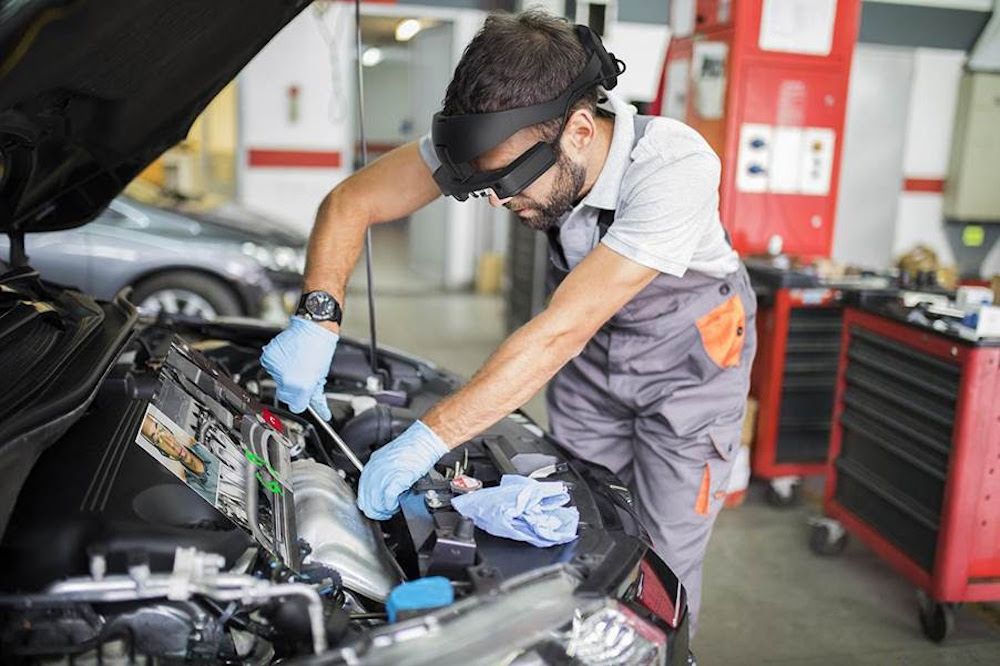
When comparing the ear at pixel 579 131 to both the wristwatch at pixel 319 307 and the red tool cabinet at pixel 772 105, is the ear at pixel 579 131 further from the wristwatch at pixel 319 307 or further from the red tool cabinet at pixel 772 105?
the red tool cabinet at pixel 772 105

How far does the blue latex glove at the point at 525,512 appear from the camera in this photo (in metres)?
1.33

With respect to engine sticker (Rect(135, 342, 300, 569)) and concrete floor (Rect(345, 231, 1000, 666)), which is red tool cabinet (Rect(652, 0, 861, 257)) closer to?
concrete floor (Rect(345, 231, 1000, 666))

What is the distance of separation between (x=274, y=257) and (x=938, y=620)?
3.38 meters

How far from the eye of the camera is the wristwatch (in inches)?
72.1

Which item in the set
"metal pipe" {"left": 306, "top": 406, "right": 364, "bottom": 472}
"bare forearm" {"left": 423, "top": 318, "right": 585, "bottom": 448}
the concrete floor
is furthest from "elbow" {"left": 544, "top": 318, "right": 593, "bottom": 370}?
the concrete floor

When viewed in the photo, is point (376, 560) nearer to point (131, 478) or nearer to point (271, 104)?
point (131, 478)

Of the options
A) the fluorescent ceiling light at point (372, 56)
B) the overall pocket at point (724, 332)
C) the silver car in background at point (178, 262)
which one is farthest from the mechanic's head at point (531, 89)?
the fluorescent ceiling light at point (372, 56)

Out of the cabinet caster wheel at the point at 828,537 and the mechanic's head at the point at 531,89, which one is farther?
the cabinet caster wheel at the point at 828,537

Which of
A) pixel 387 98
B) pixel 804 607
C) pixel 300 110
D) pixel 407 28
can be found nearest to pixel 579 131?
pixel 804 607

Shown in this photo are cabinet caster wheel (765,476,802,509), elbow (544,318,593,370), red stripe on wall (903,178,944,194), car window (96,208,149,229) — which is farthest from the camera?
red stripe on wall (903,178,944,194)

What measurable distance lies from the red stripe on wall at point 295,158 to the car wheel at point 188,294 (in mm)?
2977

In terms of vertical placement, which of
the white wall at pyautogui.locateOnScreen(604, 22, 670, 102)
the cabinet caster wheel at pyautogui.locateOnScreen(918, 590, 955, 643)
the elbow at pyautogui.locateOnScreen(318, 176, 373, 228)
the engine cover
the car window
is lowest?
the cabinet caster wheel at pyautogui.locateOnScreen(918, 590, 955, 643)

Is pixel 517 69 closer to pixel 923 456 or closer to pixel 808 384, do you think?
pixel 923 456

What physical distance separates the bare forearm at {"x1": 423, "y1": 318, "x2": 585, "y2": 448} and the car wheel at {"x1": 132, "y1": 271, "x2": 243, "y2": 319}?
3.22 metres
